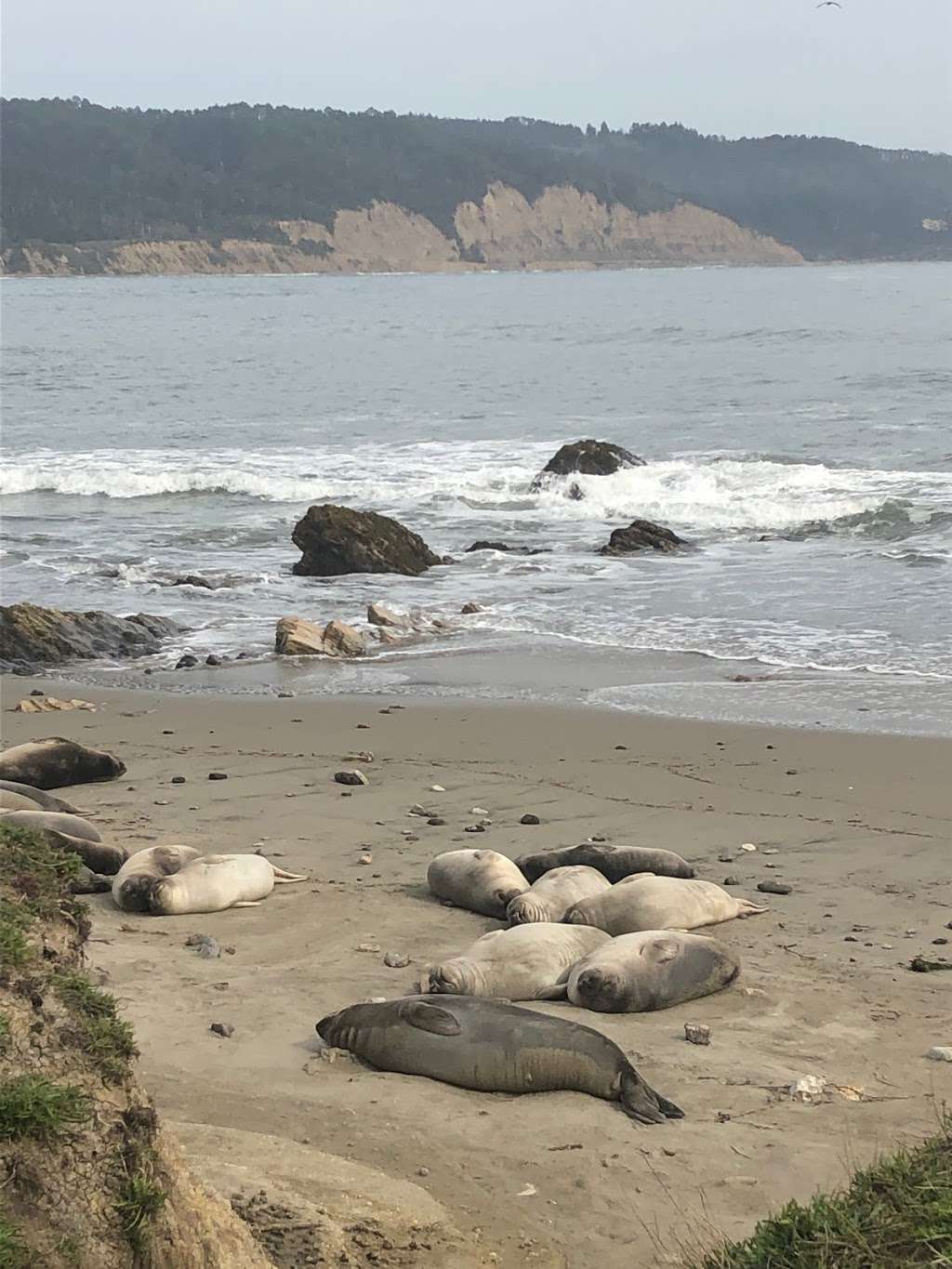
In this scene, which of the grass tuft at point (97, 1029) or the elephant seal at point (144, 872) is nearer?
the grass tuft at point (97, 1029)

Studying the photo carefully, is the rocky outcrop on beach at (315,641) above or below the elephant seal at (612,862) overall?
below

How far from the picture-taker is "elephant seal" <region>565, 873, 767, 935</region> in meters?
6.56

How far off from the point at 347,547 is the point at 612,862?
1017 centimetres

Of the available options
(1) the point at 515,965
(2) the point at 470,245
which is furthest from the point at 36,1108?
(2) the point at 470,245

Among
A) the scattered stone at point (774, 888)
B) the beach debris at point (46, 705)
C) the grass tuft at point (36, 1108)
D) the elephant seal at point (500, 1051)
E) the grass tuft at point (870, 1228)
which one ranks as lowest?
the beach debris at point (46, 705)

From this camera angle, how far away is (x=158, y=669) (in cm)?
1263

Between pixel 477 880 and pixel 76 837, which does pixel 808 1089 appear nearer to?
pixel 477 880

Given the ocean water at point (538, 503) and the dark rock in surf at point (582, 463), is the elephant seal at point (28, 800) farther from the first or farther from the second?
the dark rock in surf at point (582, 463)

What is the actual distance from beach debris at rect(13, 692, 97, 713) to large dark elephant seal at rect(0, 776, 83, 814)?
277 cm

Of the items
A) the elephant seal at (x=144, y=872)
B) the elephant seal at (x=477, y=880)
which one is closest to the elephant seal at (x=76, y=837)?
the elephant seal at (x=144, y=872)

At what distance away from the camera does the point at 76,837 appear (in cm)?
745

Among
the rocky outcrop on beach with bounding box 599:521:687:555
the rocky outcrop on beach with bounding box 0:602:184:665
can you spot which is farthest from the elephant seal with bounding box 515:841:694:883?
the rocky outcrop on beach with bounding box 599:521:687:555

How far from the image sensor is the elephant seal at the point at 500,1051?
4.99 m

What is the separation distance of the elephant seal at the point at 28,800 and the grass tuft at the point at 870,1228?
16.8 feet
